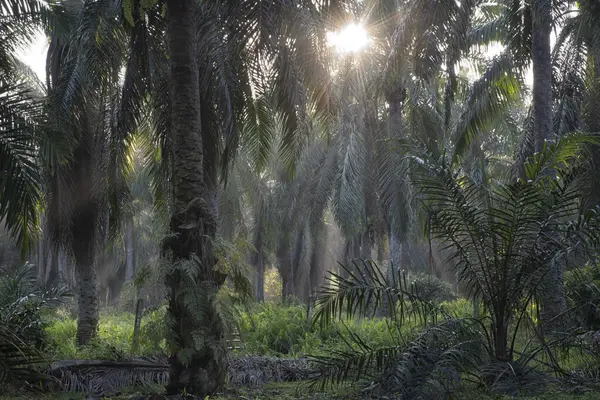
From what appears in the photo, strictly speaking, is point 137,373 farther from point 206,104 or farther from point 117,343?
point 206,104

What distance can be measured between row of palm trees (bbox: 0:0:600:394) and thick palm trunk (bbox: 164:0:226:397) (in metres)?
0.02

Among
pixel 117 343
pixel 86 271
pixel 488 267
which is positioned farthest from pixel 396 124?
pixel 488 267

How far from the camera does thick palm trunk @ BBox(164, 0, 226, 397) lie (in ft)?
27.6

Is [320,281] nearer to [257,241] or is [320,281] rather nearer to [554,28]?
[257,241]

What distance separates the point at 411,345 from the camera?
25.8 feet

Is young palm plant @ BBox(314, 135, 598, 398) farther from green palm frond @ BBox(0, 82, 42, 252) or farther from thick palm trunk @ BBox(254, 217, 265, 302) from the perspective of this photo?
thick palm trunk @ BBox(254, 217, 265, 302)

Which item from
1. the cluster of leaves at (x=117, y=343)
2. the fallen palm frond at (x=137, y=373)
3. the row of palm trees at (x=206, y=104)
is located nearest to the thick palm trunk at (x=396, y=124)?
the row of palm trees at (x=206, y=104)

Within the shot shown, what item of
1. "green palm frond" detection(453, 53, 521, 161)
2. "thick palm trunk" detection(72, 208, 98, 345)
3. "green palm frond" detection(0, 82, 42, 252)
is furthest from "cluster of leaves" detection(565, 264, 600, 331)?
"thick palm trunk" detection(72, 208, 98, 345)

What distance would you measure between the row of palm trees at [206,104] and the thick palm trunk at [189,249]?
0.02m

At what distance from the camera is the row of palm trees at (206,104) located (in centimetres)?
849

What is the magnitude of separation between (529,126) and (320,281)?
21353mm

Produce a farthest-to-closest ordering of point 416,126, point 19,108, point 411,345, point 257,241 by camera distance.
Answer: point 257,241 → point 416,126 → point 411,345 → point 19,108

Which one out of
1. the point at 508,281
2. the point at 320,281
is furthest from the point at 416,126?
the point at 320,281

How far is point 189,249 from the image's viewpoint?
8.58 metres
